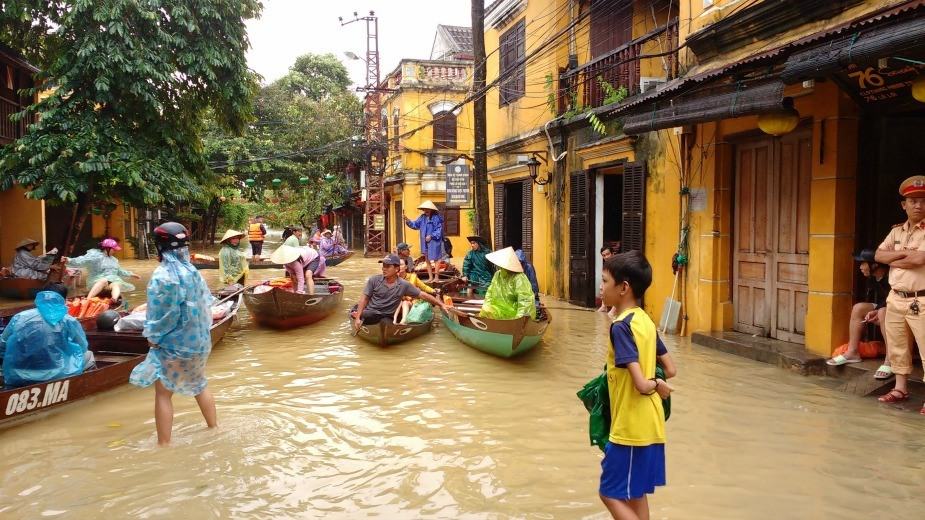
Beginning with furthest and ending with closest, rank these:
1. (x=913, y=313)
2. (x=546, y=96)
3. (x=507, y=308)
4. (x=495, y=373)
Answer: (x=546, y=96) < (x=507, y=308) < (x=495, y=373) < (x=913, y=313)

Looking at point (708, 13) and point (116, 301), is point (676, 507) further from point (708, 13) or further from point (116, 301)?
point (116, 301)

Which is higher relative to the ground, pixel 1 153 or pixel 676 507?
pixel 1 153

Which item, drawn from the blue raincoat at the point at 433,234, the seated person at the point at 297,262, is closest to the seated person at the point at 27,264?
the seated person at the point at 297,262

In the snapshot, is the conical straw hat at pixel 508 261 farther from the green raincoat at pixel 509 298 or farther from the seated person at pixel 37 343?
the seated person at pixel 37 343

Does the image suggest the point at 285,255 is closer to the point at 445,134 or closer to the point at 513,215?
the point at 513,215

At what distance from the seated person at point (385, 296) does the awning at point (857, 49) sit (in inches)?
206

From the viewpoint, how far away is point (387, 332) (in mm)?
8938

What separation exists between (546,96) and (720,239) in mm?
6225

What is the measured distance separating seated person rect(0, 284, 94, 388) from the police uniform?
728cm

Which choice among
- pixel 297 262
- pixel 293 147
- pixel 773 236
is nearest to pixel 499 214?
pixel 297 262

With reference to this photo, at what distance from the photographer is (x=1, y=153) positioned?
490 inches

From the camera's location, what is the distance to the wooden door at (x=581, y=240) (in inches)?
480

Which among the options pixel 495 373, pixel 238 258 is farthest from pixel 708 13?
pixel 238 258

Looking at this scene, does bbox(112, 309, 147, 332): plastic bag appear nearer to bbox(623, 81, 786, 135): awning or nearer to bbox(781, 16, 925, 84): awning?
bbox(623, 81, 786, 135): awning
